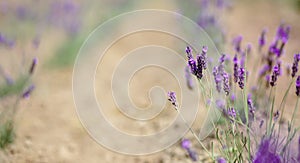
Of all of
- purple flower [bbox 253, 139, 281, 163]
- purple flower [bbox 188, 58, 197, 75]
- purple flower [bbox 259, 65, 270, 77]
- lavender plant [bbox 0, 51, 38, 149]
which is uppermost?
purple flower [bbox 259, 65, 270, 77]

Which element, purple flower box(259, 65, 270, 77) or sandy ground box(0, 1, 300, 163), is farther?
sandy ground box(0, 1, 300, 163)

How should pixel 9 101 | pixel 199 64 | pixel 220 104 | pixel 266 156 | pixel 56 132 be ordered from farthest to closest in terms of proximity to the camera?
pixel 9 101, pixel 56 132, pixel 220 104, pixel 199 64, pixel 266 156

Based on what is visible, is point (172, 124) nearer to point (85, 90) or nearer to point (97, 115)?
point (97, 115)

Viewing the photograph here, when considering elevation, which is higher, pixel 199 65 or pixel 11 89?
pixel 199 65

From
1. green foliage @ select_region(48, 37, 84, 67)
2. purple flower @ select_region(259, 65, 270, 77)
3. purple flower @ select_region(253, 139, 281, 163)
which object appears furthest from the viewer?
green foliage @ select_region(48, 37, 84, 67)

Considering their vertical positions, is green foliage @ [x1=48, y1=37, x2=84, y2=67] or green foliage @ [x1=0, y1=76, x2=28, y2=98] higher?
green foliage @ [x1=48, y1=37, x2=84, y2=67]

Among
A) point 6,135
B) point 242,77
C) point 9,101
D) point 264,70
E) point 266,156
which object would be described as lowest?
point 6,135

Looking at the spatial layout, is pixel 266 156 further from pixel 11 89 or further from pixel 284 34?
pixel 11 89

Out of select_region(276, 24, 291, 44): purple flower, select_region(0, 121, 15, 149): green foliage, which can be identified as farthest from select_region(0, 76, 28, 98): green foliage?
select_region(276, 24, 291, 44): purple flower

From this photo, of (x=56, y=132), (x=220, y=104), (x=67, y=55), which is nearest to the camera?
(x=220, y=104)

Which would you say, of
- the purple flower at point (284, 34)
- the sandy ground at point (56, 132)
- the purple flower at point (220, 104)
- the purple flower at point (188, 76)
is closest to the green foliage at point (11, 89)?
the sandy ground at point (56, 132)

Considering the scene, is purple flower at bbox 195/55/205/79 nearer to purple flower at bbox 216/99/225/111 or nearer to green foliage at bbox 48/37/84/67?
purple flower at bbox 216/99/225/111

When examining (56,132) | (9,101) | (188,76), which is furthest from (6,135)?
(188,76)
